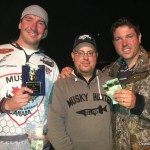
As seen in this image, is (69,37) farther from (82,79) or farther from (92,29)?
(82,79)

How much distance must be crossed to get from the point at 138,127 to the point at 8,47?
2.27 m

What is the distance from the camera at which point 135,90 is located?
353 cm

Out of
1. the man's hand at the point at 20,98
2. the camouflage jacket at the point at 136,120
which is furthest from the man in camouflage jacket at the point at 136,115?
the man's hand at the point at 20,98

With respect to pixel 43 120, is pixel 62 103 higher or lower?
higher

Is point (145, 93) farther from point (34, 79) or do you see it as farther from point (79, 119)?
point (34, 79)

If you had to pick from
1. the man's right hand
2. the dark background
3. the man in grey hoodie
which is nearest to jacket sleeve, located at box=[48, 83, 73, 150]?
the man in grey hoodie

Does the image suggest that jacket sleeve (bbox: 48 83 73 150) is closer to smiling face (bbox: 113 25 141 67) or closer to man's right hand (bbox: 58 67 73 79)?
man's right hand (bbox: 58 67 73 79)

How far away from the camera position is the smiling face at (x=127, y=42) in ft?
12.3

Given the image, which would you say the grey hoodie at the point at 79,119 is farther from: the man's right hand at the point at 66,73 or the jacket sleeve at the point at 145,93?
the jacket sleeve at the point at 145,93

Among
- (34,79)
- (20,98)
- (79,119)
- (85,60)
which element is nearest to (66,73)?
(85,60)

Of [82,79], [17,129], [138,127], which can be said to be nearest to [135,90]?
[138,127]

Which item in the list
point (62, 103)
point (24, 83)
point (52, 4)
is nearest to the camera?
point (24, 83)

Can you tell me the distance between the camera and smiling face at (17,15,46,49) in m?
3.75

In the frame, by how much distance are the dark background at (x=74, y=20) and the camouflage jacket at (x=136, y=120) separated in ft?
51.5
